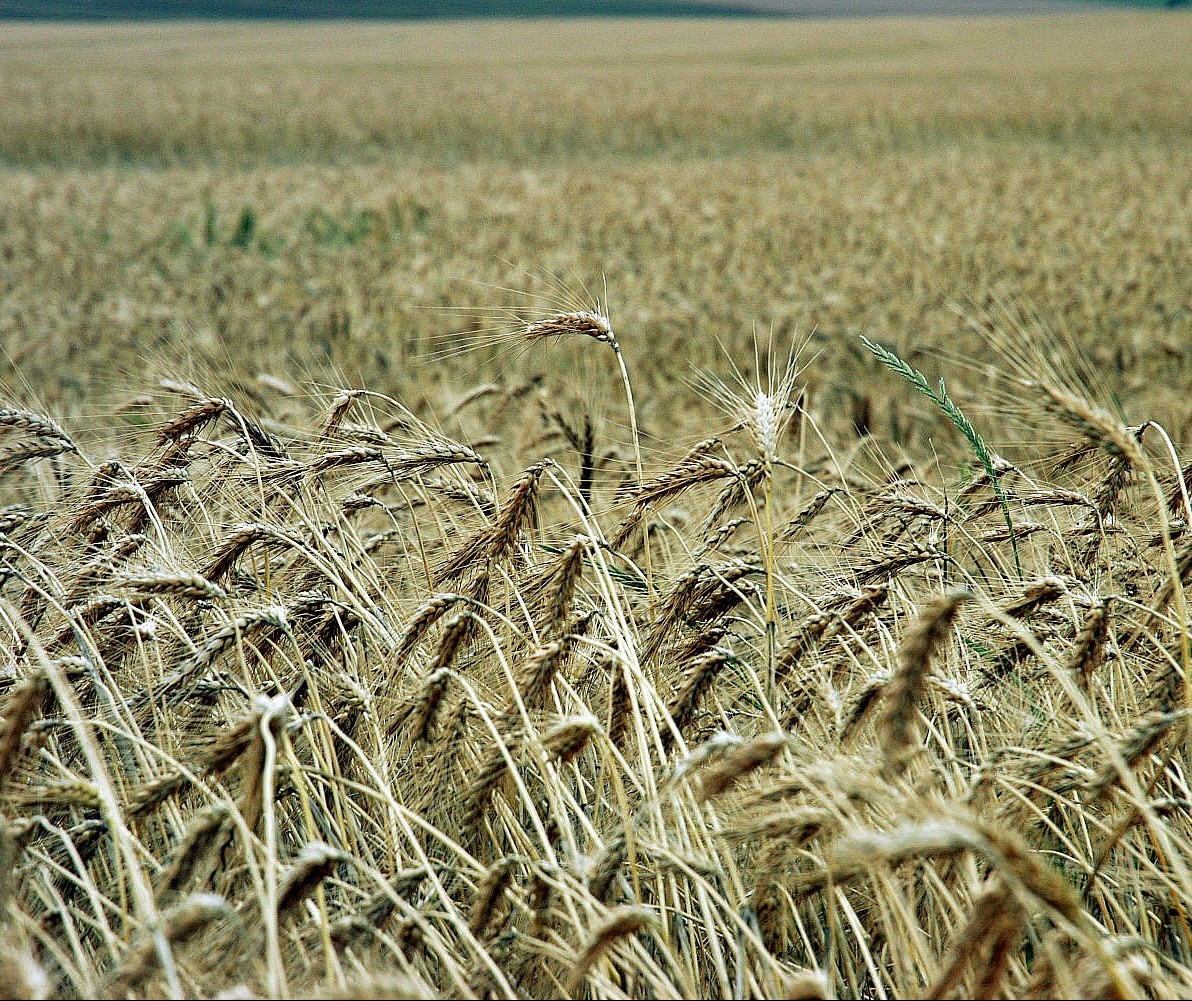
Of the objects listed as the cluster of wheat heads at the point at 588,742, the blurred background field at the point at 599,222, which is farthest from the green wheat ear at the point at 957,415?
the blurred background field at the point at 599,222

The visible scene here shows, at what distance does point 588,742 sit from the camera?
2.07 meters

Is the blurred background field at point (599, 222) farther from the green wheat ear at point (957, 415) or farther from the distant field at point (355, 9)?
the distant field at point (355, 9)

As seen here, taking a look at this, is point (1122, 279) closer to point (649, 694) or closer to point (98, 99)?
point (649, 694)

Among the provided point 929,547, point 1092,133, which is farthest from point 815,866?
point 1092,133

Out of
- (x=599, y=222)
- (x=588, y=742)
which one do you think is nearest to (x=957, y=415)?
(x=588, y=742)

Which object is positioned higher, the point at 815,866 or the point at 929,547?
the point at 929,547

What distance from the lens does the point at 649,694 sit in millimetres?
1633

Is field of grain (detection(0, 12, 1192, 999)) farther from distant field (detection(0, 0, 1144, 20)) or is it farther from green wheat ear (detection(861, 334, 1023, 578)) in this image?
distant field (detection(0, 0, 1144, 20))

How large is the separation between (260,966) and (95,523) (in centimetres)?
137

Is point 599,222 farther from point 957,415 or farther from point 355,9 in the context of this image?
point 355,9

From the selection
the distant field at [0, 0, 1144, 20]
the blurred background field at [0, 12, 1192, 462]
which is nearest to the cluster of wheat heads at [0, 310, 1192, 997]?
the blurred background field at [0, 12, 1192, 462]

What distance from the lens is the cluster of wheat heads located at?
1262 millimetres

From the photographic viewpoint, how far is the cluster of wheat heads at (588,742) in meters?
1.26

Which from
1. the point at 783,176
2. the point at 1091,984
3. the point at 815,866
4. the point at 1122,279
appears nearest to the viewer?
the point at 1091,984
